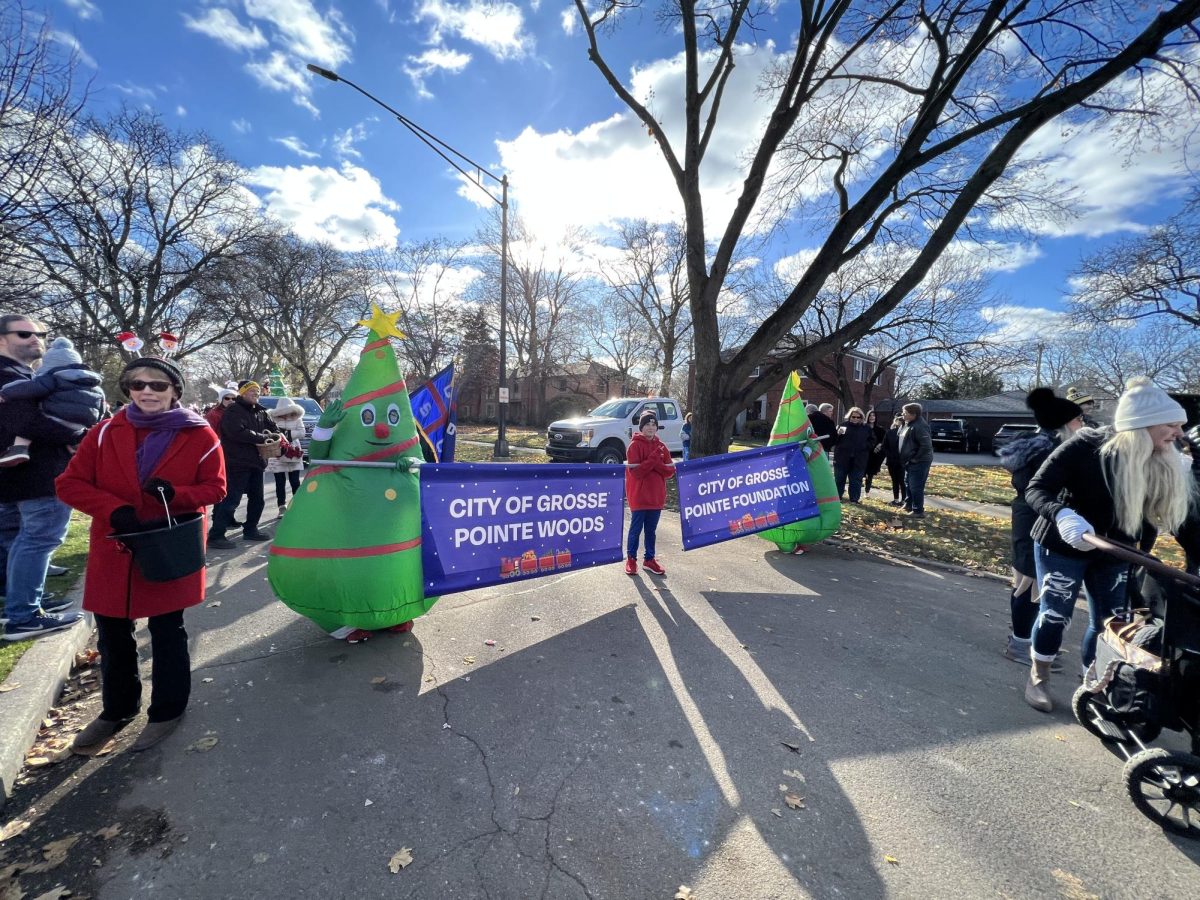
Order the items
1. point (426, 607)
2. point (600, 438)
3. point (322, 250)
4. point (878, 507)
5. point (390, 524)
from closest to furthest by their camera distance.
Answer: point (390, 524), point (426, 607), point (878, 507), point (600, 438), point (322, 250)

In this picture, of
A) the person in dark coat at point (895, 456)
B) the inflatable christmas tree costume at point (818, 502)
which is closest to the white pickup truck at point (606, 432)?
the person in dark coat at point (895, 456)

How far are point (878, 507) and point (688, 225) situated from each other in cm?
706

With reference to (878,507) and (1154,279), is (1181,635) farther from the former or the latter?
(1154,279)

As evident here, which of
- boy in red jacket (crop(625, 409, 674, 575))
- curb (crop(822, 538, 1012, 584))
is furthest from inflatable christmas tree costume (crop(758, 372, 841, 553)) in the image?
boy in red jacket (crop(625, 409, 674, 575))

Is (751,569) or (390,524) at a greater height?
(390,524)

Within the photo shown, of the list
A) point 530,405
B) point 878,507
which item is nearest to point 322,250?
point 530,405

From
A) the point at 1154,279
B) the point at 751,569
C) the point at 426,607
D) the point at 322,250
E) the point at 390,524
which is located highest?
the point at 322,250

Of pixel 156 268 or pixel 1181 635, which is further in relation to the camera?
pixel 156 268

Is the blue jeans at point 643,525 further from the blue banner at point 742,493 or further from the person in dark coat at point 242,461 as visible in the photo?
the person in dark coat at point 242,461

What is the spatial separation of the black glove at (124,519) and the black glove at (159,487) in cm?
11

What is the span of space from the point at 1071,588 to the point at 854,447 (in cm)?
682

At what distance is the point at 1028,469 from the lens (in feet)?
13.0

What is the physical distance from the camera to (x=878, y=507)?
A: 390 inches

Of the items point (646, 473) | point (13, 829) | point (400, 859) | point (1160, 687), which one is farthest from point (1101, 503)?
point (13, 829)
